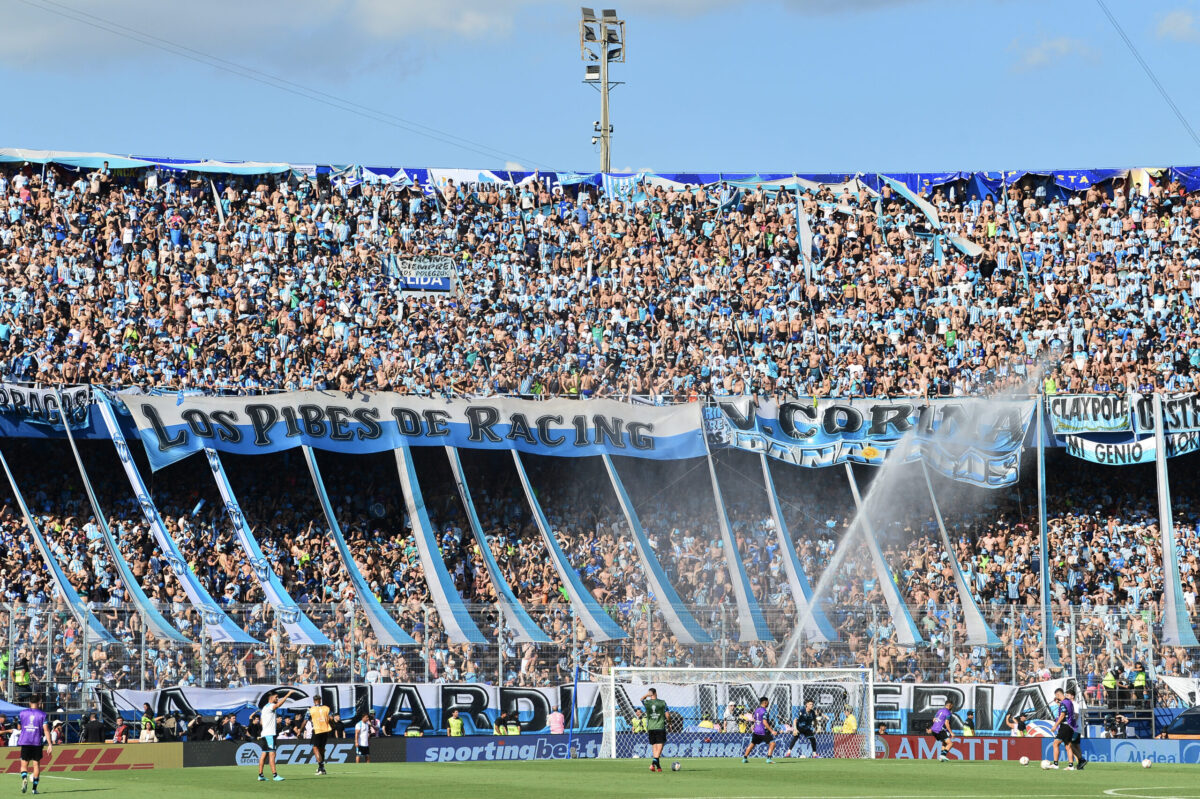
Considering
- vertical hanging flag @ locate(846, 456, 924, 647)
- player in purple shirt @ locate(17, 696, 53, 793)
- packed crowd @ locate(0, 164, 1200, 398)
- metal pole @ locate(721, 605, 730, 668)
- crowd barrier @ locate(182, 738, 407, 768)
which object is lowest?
crowd barrier @ locate(182, 738, 407, 768)

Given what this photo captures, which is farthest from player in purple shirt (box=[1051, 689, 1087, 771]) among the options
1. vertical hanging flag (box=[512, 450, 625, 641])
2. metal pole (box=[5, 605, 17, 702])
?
metal pole (box=[5, 605, 17, 702])

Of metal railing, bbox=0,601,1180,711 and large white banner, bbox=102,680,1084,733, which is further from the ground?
metal railing, bbox=0,601,1180,711

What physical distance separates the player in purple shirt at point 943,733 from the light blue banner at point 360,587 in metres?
10.9

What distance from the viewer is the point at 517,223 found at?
50.1 m

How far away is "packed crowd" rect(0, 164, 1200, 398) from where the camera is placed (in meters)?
44.0

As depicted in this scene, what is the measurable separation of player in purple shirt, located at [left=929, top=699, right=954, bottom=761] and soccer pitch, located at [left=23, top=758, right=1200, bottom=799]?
1.12 meters

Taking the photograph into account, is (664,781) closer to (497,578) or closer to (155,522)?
(497,578)

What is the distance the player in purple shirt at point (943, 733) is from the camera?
3338cm

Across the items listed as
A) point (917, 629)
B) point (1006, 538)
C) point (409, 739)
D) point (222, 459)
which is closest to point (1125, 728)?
point (917, 629)

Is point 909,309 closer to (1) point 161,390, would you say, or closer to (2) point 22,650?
(1) point 161,390

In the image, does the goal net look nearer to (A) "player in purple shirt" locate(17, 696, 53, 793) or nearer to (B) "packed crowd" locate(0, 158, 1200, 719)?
(B) "packed crowd" locate(0, 158, 1200, 719)

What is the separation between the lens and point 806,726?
34.4 metres

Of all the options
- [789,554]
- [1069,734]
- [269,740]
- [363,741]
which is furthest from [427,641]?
[1069,734]

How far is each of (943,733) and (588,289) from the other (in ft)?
62.4
